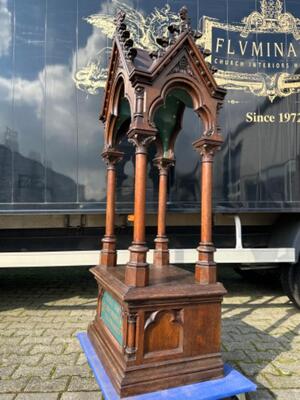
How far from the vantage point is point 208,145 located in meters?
2.34

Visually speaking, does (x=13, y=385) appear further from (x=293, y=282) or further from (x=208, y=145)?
(x=293, y=282)

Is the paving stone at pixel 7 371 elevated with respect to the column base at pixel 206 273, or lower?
lower

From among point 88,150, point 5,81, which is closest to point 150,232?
point 88,150

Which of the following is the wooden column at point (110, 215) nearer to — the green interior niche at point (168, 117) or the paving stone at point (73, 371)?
the green interior niche at point (168, 117)

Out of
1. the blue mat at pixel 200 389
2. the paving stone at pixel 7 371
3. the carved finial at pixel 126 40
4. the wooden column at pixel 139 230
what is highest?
the carved finial at pixel 126 40

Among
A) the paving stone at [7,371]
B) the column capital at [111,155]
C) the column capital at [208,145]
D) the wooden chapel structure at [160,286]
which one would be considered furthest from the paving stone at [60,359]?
the column capital at [208,145]

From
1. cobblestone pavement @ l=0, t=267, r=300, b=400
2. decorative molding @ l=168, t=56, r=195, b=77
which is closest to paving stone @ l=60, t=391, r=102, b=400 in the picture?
cobblestone pavement @ l=0, t=267, r=300, b=400

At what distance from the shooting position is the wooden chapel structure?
202 cm

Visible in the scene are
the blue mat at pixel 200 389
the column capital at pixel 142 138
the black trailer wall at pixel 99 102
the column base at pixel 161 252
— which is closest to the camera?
the blue mat at pixel 200 389

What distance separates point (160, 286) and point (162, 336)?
1.00 ft

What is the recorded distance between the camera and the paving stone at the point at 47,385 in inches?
96.2

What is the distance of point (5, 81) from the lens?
3604 mm

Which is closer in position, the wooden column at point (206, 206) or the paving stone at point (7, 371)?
the wooden column at point (206, 206)

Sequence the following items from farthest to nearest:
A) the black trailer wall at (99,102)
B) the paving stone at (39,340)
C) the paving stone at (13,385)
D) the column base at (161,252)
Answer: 1. the black trailer wall at (99,102)
2. the paving stone at (39,340)
3. the column base at (161,252)
4. the paving stone at (13,385)
